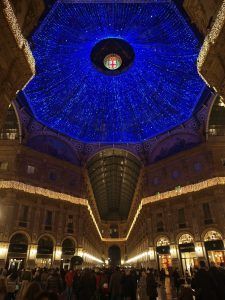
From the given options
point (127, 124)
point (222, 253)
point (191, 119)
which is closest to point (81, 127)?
point (127, 124)

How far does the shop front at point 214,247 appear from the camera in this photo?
85.1ft

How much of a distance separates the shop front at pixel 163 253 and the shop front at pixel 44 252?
13.6m

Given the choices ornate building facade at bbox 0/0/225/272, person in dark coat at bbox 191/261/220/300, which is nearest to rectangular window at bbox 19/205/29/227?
ornate building facade at bbox 0/0/225/272

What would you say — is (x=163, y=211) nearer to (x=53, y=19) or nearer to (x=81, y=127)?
(x=81, y=127)

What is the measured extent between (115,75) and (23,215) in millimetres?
19449

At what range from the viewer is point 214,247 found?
26.5 m

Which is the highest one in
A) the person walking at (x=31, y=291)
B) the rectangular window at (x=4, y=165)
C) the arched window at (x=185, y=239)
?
the rectangular window at (x=4, y=165)

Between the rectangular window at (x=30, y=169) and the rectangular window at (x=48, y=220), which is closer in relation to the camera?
the rectangular window at (x=48, y=220)

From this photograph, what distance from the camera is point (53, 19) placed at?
19.6m

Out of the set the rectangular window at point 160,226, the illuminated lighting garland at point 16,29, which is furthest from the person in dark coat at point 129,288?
the rectangular window at point 160,226

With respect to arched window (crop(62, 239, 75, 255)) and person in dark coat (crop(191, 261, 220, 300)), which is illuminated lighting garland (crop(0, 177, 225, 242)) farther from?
person in dark coat (crop(191, 261, 220, 300))

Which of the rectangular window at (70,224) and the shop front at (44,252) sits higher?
the rectangular window at (70,224)

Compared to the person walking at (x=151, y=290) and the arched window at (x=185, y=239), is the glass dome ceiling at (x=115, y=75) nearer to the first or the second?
the arched window at (x=185, y=239)

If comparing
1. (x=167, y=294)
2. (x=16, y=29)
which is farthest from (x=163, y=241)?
(x=16, y=29)
